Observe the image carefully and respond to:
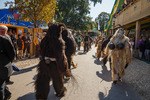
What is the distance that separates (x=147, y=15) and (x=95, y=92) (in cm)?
725

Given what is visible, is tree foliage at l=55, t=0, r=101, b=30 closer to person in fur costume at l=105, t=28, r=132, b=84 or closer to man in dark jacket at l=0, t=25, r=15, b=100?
person in fur costume at l=105, t=28, r=132, b=84

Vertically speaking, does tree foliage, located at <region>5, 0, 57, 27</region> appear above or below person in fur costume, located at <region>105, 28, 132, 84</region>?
above

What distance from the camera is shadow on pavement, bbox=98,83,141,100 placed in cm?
345

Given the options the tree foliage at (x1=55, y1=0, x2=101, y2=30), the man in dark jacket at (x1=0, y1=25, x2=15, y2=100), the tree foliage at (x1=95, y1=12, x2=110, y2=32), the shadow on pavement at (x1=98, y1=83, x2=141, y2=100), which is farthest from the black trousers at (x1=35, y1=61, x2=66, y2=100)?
the tree foliage at (x1=95, y1=12, x2=110, y2=32)

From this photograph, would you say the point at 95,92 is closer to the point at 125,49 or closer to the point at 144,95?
the point at 144,95

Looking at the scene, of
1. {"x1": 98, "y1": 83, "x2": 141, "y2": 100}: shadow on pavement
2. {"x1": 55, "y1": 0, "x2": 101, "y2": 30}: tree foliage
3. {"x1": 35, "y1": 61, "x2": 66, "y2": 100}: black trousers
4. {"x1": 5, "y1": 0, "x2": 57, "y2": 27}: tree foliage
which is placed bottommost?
{"x1": 98, "y1": 83, "x2": 141, "y2": 100}: shadow on pavement

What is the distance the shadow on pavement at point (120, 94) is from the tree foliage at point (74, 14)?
23544 mm

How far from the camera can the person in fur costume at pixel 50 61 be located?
2678 mm

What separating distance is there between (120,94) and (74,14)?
24.7 m

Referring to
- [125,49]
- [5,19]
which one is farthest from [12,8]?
[125,49]

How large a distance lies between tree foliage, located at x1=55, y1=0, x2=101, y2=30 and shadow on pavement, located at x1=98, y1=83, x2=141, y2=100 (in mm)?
23544

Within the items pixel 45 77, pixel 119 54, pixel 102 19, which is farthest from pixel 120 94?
pixel 102 19

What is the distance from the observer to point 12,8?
9977 mm

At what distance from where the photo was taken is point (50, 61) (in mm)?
2777
